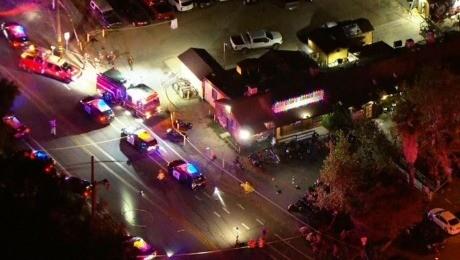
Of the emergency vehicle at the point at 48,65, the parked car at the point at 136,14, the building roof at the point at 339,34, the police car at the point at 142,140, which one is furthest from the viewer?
the parked car at the point at 136,14

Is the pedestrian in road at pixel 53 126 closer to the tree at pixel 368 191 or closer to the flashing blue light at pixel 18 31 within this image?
the flashing blue light at pixel 18 31

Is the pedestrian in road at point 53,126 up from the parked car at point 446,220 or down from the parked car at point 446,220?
up

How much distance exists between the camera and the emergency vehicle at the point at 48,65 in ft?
198

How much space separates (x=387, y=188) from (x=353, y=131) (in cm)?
982

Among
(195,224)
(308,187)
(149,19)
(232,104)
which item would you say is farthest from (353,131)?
(149,19)

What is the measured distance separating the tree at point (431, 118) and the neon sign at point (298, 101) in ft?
25.1

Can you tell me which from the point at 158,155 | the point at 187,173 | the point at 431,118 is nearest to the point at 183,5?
the point at 158,155

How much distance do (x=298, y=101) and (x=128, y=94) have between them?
12.5 meters

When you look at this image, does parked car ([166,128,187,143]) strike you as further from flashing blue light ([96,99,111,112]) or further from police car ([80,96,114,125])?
flashing blue light ([96,99,111,112])

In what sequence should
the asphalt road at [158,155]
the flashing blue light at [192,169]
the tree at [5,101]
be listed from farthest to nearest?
the flashing blue light at [192,169], the asphalt road at [158,155], the tree at [5,101]

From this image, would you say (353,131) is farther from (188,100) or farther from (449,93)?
(188,100)

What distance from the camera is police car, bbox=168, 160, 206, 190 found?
51625 millimetres

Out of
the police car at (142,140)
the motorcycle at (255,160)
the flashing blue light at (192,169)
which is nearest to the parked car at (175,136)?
the police car at (142,140)

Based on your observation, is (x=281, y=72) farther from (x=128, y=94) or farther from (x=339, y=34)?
(x=128, y=94)
